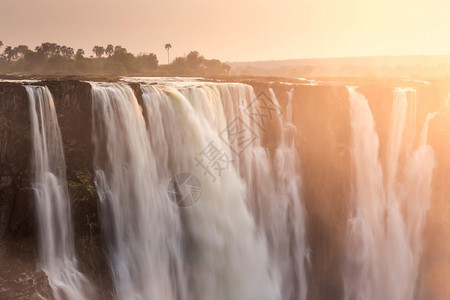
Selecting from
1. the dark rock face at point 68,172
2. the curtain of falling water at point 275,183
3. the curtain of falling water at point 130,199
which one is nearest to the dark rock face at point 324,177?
the curtain of falling water at point 275,183

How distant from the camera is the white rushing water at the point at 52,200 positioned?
16.6 metres

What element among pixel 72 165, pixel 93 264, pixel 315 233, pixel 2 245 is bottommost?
pixel 315 233

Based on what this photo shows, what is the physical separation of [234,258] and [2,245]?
10303 mm

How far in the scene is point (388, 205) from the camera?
29.5 metres

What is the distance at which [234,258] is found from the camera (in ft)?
73.7

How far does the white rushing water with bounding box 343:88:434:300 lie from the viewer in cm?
2828

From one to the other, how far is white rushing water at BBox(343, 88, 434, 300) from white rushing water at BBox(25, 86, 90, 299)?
54.9 feet

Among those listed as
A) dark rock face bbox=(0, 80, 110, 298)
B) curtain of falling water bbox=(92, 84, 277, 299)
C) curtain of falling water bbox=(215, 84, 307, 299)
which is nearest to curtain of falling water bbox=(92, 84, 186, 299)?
curtain of falling water bbox=(92, 84, 277, 299)

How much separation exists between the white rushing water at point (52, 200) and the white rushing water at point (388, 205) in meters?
16.7

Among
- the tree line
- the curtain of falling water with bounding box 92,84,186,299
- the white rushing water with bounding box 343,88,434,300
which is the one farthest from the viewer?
the tree line

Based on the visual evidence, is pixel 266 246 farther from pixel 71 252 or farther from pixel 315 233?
pixel 71 252

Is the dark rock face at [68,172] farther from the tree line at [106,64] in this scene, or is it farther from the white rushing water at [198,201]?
the tree line at [106,64]

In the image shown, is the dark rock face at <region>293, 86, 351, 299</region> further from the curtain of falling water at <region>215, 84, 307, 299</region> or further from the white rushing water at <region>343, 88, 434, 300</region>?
the white rushing water at <region>343, 88, 434, 300</region>

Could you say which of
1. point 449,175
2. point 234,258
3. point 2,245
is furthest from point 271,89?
point 2,245
